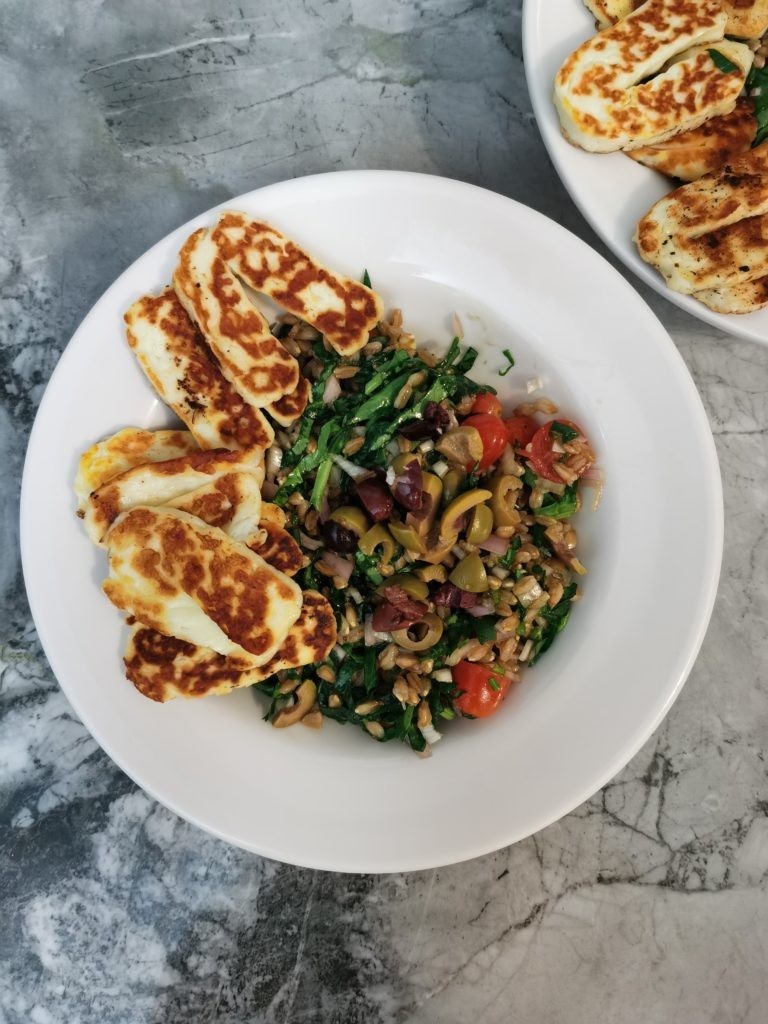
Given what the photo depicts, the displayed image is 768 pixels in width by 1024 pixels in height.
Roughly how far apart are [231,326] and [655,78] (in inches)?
63.8

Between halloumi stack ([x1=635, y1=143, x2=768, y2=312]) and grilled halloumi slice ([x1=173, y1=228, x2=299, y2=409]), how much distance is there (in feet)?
4.12

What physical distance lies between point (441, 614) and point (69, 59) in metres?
2.57

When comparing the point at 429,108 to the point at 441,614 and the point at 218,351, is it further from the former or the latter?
the point at 441,614

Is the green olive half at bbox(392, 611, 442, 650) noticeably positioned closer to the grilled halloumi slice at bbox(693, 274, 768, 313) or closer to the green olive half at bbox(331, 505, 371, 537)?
the green olive half at bbox(331, 505, 371, 537)

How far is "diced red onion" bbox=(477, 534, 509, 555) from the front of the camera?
2566 millimetres

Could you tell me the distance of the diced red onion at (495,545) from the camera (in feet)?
8.42

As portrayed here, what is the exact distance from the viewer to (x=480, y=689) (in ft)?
8.41

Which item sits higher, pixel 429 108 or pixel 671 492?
pixel 429 108

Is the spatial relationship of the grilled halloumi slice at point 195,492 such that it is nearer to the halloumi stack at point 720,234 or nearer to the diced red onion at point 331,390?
the diced red onion at point 331,390

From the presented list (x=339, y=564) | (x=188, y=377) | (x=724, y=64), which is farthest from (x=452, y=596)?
(x=724, y=64)

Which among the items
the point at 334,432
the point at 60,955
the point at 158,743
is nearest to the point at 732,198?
the point at 334,432

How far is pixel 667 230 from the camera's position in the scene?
2.49 meters

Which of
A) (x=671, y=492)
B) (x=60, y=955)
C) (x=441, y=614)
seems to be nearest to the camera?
(x=671, y=492)

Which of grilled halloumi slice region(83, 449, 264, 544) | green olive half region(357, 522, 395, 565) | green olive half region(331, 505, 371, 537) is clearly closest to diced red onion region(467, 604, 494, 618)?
green olive half region(357, 522, 395, 565)
